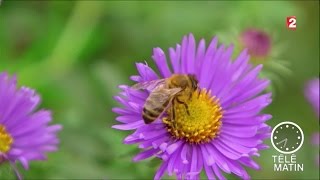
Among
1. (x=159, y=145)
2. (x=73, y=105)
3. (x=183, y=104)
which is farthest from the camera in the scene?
(x=73, y=105)

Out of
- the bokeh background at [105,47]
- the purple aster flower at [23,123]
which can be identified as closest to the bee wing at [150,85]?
the purple aster flower at [23,123]

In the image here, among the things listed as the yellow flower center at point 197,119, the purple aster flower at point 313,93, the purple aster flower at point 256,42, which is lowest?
the yellow flower center at point 197,119

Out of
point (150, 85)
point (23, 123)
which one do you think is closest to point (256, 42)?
point (150, 85)

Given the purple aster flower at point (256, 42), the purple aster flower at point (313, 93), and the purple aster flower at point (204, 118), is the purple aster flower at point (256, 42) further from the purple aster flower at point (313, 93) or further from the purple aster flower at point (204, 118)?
the purple aster flower at point (204, 118)

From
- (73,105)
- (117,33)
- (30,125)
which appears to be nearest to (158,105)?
(30,125)

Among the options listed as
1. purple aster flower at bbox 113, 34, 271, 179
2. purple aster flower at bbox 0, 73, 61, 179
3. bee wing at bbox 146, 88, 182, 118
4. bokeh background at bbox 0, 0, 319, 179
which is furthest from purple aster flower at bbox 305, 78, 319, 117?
purple aster flower at bbox 0, 73, 61, 179

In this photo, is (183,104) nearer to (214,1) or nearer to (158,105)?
(158,105)

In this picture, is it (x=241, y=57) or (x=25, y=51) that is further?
(x=25, y=51)
